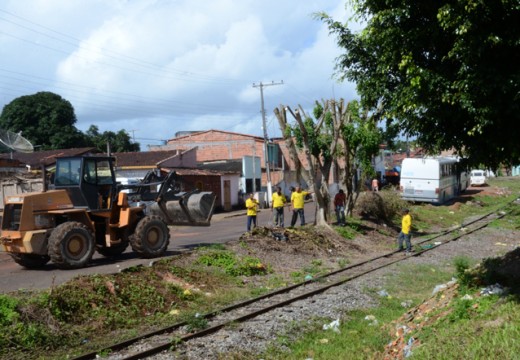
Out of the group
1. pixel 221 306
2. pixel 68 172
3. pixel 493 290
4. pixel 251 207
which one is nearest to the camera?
pixel 493 290

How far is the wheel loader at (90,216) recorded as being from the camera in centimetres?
1401

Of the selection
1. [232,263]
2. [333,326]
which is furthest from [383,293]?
[232,263]

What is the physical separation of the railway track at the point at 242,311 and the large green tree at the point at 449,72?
4388mm

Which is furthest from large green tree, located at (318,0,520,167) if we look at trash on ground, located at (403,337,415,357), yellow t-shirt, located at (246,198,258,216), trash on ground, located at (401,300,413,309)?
yellow t-shirt, located at (246,198,258,216)

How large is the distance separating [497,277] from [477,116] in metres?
3.27

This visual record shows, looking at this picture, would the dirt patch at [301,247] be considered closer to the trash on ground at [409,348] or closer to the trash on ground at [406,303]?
the trash on ground at [406,303]

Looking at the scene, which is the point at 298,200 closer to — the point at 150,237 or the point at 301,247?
the point at 301,247

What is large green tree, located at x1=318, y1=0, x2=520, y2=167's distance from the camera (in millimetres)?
7398

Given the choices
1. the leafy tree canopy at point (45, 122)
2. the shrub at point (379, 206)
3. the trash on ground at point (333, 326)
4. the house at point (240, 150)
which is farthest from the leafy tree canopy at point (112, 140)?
the trash on ground at point (333, 326)

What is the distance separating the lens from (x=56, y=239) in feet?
45.1

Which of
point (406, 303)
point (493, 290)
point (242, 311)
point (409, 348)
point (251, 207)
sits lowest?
point (406, 303)

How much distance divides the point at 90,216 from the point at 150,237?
1667mm

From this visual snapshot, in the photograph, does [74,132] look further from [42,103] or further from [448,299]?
[448,299]

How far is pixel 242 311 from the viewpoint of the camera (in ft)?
36.0
